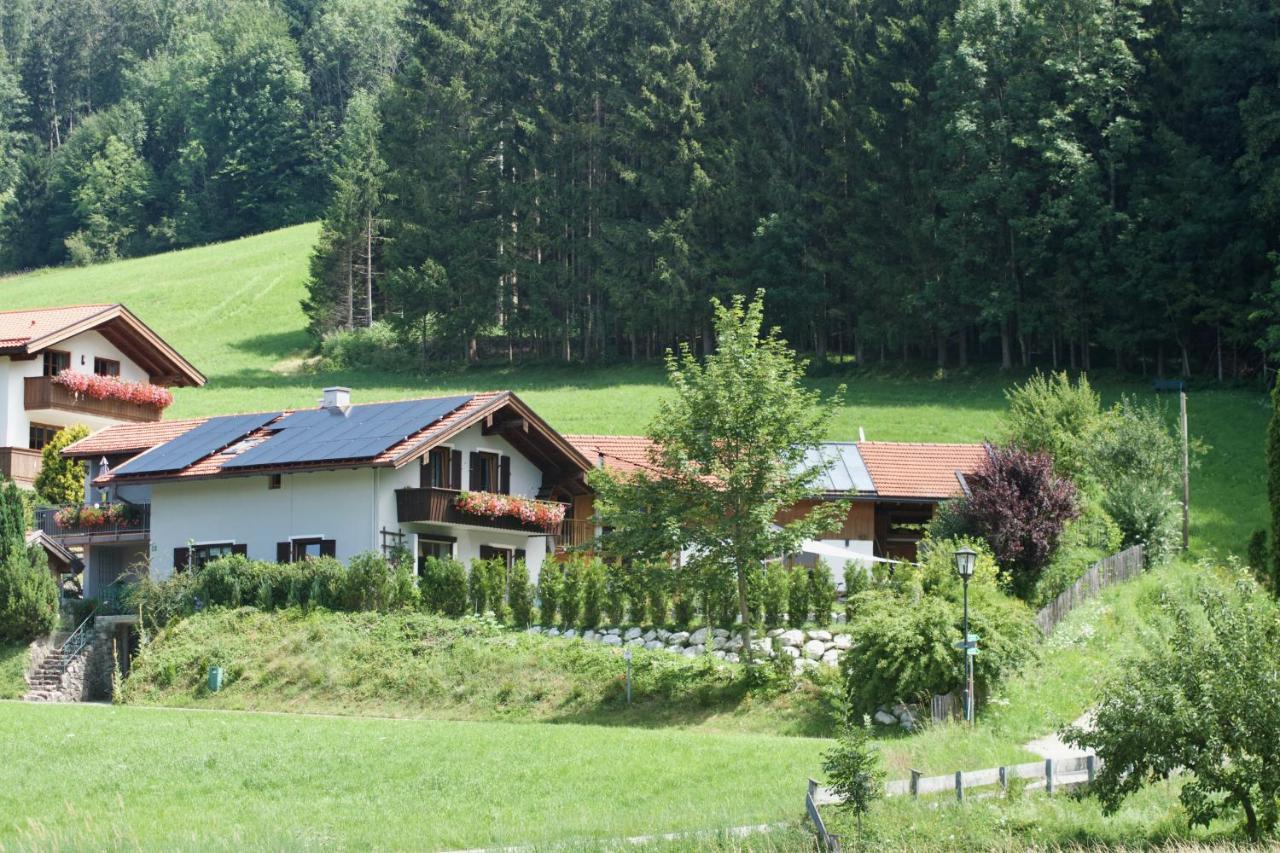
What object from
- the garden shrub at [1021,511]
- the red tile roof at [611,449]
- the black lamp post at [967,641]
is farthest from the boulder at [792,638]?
the red tile roof at [611,449]

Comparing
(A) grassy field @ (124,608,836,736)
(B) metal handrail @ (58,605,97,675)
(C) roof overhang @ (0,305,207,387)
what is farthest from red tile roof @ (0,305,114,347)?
(A) grassy field @ (124,608,836,736)

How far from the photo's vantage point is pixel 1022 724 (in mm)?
28969

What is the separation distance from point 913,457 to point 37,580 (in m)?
24.2

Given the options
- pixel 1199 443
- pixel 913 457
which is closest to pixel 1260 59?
pixel 1199 443

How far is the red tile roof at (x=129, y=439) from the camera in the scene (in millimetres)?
48531

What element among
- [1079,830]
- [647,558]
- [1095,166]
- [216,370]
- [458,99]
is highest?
[458,99]

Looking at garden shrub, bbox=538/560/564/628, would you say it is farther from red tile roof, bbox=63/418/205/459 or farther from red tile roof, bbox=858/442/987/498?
red tile roof, bbox=63/418/205/459

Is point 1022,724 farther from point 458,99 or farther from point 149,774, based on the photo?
point 458,99

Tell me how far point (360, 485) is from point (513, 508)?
13.4 feet

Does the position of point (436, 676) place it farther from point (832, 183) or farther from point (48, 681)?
point (832, 183)

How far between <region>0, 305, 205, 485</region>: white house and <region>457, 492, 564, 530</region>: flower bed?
62.4ft

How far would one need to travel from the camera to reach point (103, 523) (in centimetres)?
4575

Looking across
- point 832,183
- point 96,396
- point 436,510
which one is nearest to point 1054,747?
point 436,510

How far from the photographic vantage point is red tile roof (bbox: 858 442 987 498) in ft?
151
